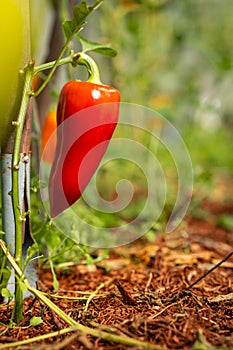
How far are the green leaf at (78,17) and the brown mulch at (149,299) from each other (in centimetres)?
44

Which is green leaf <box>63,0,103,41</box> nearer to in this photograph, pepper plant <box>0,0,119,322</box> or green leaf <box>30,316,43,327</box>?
pepper plant <box>0,0,119,322</box>

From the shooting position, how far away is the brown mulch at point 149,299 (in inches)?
30.2

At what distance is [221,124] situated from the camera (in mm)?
5637

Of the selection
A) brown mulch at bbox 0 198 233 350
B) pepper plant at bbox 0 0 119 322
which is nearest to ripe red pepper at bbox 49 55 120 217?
pepper plant at bbox 0 0 119 322

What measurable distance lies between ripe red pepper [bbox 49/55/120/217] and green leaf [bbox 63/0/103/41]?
0.05m

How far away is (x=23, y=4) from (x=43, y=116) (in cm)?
71

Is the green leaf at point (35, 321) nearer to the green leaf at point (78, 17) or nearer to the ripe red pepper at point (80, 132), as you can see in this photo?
the ripe red pepper at point (80, 132)

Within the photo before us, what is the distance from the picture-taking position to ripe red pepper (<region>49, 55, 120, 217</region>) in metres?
0.91

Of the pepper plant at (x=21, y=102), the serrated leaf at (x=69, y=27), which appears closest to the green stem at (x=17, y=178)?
the pepper plant at (x=21, y=102)

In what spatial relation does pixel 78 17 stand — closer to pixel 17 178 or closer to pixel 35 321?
pixel 17 178

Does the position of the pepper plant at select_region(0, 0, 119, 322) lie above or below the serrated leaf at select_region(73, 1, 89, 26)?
below

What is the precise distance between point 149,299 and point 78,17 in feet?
1.63

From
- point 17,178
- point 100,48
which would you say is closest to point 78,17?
point 100,48

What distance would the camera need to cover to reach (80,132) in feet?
3.09
